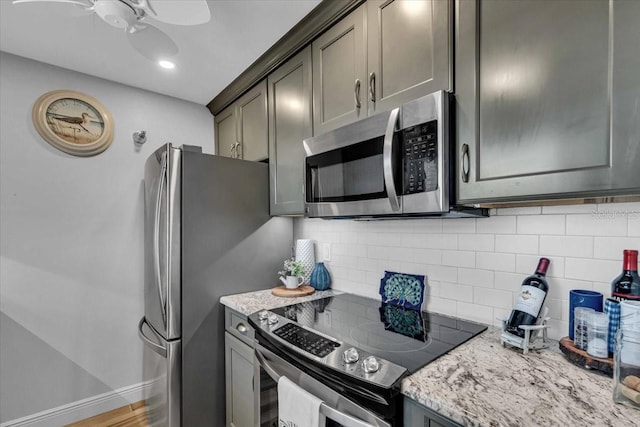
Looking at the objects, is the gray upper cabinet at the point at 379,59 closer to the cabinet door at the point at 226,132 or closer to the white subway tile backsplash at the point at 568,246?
the white subway tile backsplash at the point at 568,246

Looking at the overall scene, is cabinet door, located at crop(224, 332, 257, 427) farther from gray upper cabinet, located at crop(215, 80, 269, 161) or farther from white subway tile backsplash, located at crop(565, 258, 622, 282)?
white subway tile backsplash, located at crop(565, 258, 622, 282)

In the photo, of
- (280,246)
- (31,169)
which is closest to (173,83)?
(31,169)

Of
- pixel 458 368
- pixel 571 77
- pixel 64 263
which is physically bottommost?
pixel 458 368

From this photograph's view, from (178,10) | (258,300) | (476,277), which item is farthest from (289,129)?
(476,277)

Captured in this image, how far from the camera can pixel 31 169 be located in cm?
201

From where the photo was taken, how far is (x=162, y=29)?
168 centimetres

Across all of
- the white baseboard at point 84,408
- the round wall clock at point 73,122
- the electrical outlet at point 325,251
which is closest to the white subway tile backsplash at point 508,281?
the electrical outlet at point 325,251

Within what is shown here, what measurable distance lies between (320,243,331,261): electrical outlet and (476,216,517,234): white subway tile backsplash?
0.97 meters

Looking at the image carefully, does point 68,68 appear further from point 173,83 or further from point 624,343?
point 624,343

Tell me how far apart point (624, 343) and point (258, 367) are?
128cm

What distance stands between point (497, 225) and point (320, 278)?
1096mm

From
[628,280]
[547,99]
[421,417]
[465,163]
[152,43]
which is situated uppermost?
[152,43]

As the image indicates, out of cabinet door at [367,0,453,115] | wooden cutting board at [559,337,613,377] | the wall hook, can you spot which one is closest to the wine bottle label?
wooden cutting board at [559,337,613,377]

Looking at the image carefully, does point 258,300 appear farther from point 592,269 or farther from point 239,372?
point 592,269
